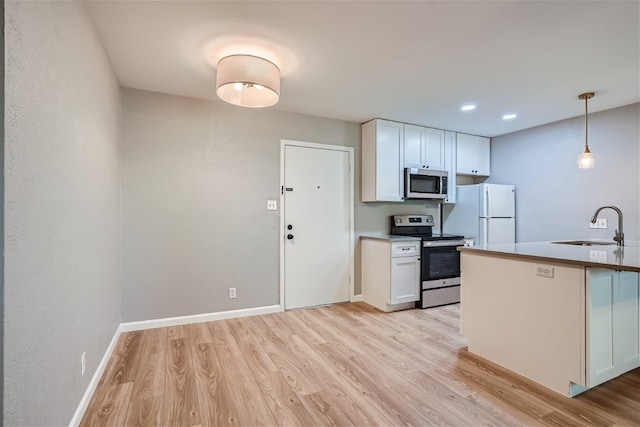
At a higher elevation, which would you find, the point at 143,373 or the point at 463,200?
the point at 463,200

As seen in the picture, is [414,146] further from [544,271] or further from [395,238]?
[544,271]

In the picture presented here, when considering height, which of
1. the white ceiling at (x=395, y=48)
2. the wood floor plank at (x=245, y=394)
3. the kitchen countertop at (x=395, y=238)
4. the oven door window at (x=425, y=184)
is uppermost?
the white ceiling at (x=395, y=48)

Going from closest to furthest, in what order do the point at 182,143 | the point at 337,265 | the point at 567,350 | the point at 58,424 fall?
1. the point at 58,424
2. the point at 567,350
3. the point at 182,143
4. the point at 337,265

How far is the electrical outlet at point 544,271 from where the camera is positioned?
2016mm

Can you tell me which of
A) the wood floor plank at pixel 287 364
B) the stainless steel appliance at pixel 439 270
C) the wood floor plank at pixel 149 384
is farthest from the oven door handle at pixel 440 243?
the wood floor plank at pixel 149 384

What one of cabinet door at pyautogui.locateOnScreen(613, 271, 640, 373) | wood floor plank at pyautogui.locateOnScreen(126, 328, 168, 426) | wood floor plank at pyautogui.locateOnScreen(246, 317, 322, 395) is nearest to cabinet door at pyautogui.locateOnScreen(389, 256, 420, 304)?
wood floor plank at pyautogui.locateOnScreen(246, 317, 322, 395)

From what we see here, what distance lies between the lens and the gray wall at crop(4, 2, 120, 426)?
1.05 metres

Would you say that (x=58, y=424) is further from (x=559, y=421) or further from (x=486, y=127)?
(x=486, y=127)

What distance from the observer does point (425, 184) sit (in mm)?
4195

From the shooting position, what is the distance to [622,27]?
A: 6.57 feet

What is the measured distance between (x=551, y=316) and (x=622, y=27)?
196 cm

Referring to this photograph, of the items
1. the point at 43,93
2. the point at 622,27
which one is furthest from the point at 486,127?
the point at 43,93

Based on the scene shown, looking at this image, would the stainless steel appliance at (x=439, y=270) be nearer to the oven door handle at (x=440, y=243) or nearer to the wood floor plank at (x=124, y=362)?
the oven door handle at (x=440, y=243)

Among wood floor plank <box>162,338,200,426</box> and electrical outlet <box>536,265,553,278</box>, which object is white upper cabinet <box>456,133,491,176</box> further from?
wood floor plank <box>162,338,200,426</box>
